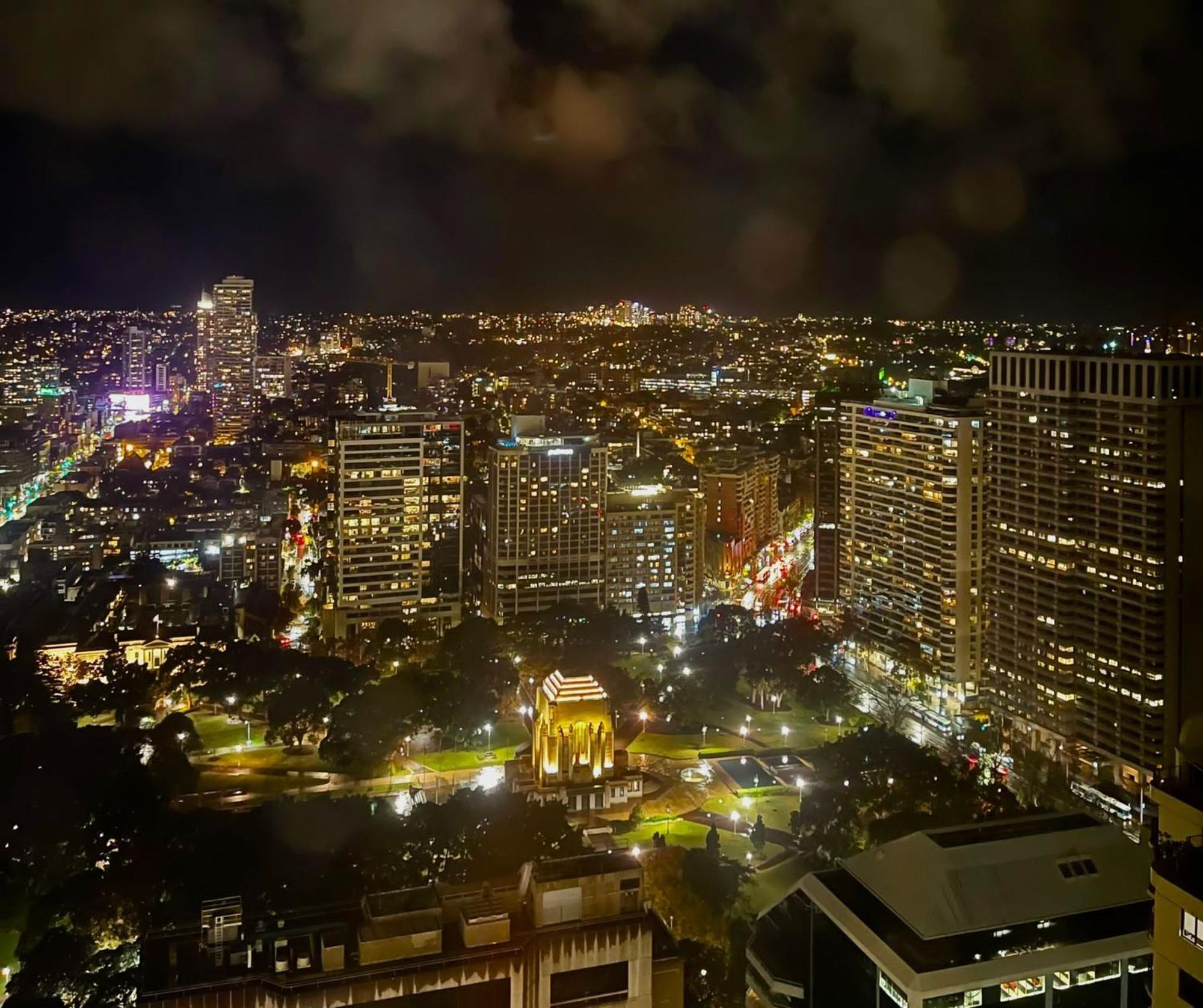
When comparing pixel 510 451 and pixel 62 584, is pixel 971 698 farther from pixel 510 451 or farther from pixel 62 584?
pixel 62 584

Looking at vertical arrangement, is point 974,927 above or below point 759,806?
above

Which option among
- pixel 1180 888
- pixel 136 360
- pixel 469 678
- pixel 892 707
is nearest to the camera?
pixel 1180 888

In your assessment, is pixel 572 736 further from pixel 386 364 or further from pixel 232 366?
pixel 232 366

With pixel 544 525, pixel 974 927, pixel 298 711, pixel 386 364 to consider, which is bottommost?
pixel 298 711

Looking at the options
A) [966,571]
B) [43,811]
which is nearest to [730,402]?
[966,571]

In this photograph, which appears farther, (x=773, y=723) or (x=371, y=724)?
(x=773, y=723)

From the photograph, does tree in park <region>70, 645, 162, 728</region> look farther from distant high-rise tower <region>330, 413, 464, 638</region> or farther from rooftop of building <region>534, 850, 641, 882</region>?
rooftop of building <region>534, 850, 641, 882</region>

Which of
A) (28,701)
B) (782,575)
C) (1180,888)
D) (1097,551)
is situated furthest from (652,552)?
(1180,888)
